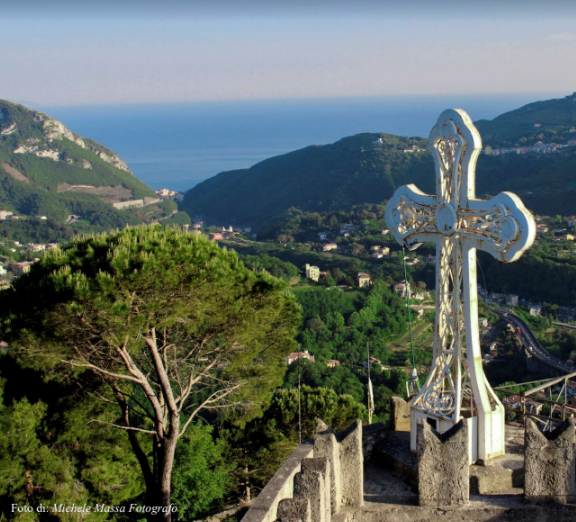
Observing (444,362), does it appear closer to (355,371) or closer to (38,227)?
(355,371)

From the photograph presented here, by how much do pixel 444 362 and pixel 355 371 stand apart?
24.4m

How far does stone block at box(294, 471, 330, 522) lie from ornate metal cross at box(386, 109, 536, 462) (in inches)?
57.2

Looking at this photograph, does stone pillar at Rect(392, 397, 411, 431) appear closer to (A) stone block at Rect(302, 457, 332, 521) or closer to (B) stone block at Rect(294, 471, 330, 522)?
(A) stone block at Rect(302, 457, 332, 521)

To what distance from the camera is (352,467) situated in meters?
4.84

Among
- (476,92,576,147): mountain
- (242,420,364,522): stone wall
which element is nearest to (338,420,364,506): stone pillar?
(242,420,364,522): stone wall

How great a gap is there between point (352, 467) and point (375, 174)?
87.0 metres

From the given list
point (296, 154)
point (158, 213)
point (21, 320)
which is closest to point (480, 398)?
point (21, 320)

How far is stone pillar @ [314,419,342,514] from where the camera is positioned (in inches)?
184

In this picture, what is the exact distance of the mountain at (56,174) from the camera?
90.1 m

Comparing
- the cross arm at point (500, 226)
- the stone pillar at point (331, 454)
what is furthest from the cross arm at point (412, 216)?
the stone pillar at point (331, 454)

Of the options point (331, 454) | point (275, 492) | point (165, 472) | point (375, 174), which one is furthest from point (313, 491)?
point (375, 174)

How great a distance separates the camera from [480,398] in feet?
17.4

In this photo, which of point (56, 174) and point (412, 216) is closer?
point (412, 216)

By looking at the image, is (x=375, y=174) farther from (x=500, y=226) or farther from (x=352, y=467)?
(x=352, y=467)
